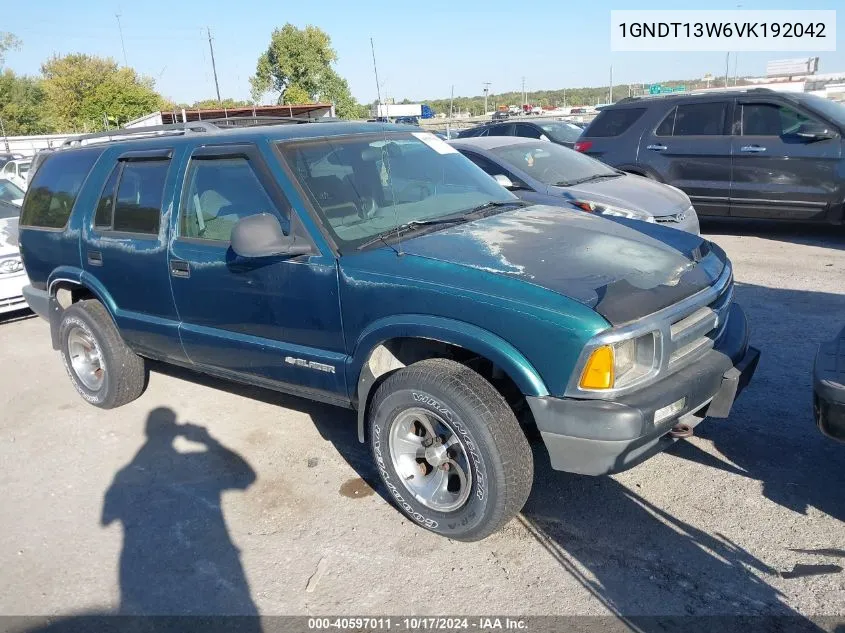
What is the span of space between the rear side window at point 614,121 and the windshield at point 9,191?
8.02m

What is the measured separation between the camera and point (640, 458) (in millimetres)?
2984

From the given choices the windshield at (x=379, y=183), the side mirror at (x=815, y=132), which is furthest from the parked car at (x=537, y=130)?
the windshield at (x=379, y=183)

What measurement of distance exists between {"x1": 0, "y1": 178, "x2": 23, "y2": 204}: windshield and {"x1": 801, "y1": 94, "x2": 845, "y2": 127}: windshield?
404 inches

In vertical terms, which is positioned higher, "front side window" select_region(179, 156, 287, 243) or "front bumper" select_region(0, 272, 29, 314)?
"front side window" select_region(179, 156, 287, 243)

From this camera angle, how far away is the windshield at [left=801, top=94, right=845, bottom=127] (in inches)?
333

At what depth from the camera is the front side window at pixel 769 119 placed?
28.3 feet

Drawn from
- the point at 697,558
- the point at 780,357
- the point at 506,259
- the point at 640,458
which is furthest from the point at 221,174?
the point at 780,357

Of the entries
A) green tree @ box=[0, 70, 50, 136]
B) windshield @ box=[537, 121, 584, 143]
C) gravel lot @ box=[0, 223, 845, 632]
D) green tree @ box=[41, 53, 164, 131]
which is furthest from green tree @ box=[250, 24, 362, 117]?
gravel lot @ box=[0, 223, 845, 632]

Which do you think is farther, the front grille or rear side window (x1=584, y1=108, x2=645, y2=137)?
rear side window (x1=584, y1=108, x2=645, y2=137)

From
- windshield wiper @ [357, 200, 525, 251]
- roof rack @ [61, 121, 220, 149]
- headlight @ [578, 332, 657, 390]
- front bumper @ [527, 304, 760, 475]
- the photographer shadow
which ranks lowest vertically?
the photographer shadow

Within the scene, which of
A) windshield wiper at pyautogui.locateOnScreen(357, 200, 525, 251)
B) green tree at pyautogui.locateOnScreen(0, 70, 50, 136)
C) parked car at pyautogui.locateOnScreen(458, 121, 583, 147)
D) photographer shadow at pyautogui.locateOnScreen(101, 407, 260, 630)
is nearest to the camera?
photographer shadow at pyautogui.locateOnScreen(101, 407, 260, 630)

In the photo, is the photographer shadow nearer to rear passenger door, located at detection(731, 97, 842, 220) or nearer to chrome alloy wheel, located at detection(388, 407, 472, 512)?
chrome alloy wheel, located at detection(388, 407, 472, 512)

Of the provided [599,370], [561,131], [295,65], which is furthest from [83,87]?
[599,370]

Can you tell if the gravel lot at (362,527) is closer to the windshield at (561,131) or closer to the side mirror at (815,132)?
the side mirror at (815,132)
